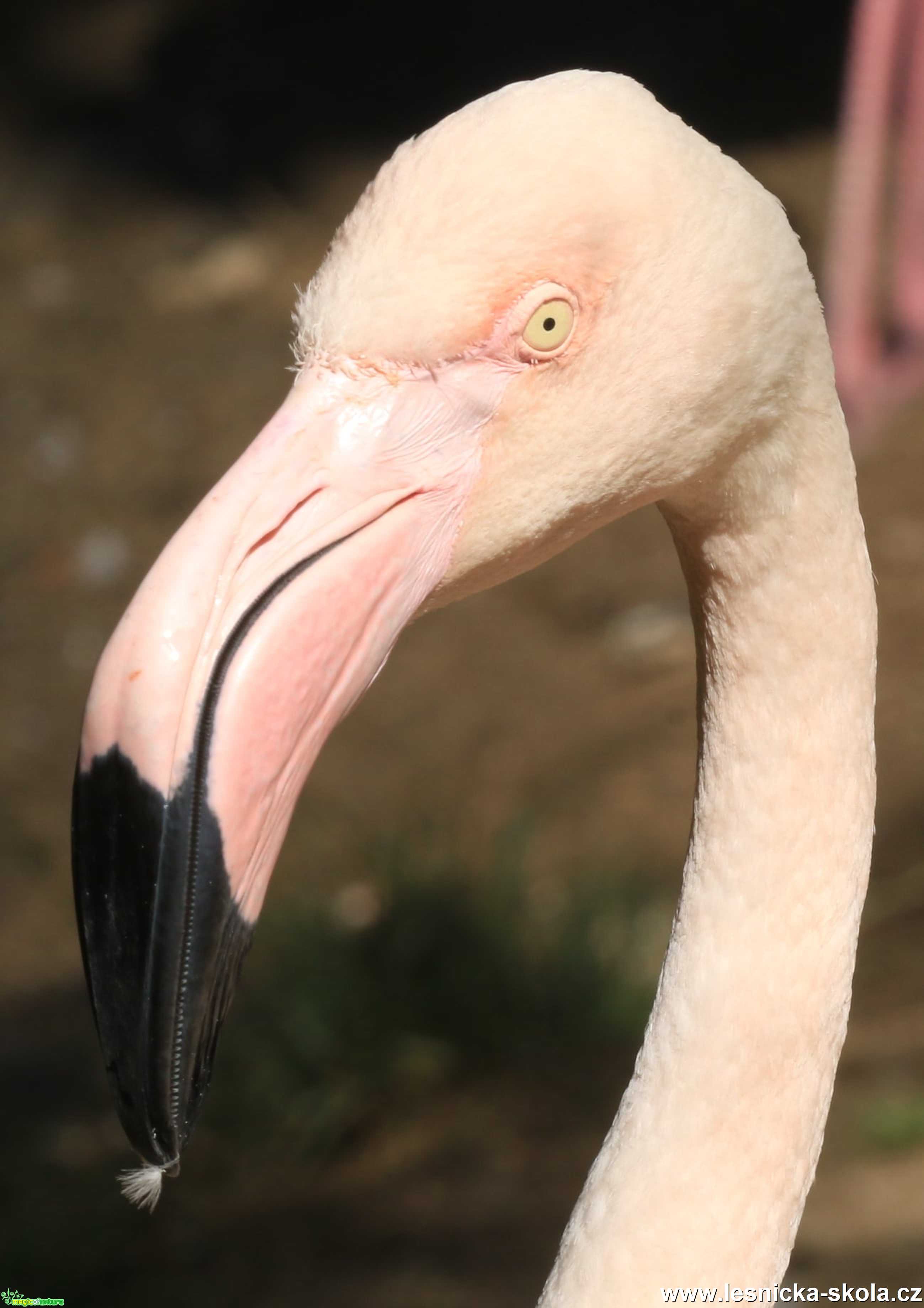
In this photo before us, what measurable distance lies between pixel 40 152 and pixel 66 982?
6060 millimetres

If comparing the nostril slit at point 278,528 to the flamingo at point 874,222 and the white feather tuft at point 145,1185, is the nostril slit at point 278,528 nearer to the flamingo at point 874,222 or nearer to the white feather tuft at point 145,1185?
the white feather tuft at point 145,1185

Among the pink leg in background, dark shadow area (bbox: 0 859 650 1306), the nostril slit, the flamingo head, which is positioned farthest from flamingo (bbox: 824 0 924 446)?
the nostril slit

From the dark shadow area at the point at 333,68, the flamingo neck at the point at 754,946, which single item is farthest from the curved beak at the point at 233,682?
the dark shadow area at the point at 333,68

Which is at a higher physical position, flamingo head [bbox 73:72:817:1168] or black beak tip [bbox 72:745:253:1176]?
flamingo head [bbox 73:72:817:1168]

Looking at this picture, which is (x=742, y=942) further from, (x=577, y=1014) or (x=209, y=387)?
(x=209, y=387)

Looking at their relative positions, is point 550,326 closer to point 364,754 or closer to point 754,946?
point 754,946

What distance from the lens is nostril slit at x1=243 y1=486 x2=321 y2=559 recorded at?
148 centimetres

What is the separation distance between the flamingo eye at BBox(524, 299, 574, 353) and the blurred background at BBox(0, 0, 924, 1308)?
2375 mm

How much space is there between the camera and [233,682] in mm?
1432

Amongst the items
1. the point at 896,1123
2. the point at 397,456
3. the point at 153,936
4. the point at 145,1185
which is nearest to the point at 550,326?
the point at 397,456

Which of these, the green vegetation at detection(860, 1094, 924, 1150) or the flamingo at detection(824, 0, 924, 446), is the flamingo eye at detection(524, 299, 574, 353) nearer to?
the green vegetation at detection(860, 1094, 924, 1150)

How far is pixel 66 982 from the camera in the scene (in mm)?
5215

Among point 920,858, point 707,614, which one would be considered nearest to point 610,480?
point 707,614

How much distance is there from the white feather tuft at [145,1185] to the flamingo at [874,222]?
3.98 m
